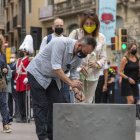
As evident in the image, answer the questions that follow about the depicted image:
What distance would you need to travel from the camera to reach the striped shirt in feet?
15.3

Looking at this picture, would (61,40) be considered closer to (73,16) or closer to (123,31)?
(123,31)

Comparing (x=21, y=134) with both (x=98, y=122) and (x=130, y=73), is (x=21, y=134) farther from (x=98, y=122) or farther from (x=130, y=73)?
(x=98, y=122)

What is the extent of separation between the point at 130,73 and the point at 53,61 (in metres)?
4.27

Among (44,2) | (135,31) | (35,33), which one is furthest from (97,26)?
(44,2)

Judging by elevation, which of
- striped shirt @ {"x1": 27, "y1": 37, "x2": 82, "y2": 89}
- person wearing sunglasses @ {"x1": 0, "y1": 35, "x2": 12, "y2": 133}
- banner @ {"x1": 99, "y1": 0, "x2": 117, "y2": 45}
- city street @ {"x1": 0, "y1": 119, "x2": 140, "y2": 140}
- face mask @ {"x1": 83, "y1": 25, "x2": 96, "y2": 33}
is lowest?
city street @ {"x1": 0, "y1": 119, "x2": 140, "y2": 140}

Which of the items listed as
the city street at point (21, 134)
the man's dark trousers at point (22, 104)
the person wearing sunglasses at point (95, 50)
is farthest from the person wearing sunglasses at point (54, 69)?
the man's dark trousers at point (22, 104)

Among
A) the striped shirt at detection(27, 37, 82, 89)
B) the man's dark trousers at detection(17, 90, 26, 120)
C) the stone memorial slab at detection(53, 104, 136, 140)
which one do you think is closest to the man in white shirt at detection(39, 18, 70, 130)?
the striped shirt at detection(27, 37, 82, 89)

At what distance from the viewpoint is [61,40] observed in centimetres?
467

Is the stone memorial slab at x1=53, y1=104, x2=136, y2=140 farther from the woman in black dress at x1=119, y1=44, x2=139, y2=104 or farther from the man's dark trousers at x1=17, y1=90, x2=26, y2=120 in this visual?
the man's dark trousers at x1=17, y1=90, x2=26, y2=120

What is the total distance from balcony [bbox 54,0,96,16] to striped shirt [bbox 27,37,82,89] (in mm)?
22089

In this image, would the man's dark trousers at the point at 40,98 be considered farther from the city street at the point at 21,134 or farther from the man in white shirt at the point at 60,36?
the city street at the point at 21,134

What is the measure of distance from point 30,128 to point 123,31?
8884mm

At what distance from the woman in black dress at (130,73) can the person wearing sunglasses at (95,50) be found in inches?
104

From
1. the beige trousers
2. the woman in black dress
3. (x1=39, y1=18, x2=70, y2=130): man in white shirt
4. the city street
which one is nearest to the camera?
the beige trousers
